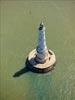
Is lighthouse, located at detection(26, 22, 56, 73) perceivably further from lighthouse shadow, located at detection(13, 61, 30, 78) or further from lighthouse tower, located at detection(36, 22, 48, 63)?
lighthouse shadow, located at detection(13, 61, 30, 78)

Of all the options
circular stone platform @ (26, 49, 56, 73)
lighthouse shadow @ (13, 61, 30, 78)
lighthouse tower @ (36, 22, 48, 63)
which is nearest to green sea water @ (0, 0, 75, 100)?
lighthouse shadow @ (13, 61, 30, 78)

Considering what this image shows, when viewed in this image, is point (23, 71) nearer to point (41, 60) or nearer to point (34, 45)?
point (41, 60)

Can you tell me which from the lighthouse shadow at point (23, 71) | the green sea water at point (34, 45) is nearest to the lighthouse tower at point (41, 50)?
the lighthouse shadow at point (23, 71)

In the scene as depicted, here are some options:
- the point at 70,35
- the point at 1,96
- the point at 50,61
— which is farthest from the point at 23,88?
the point at 70,35

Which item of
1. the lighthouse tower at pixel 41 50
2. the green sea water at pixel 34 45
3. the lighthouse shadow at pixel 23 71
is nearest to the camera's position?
the green sea water at pixel 34 45

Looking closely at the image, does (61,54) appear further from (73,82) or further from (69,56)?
(73,82)

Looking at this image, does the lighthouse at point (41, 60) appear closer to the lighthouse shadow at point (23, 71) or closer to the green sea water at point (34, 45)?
the lighthouse shadow at point (23, 71)
